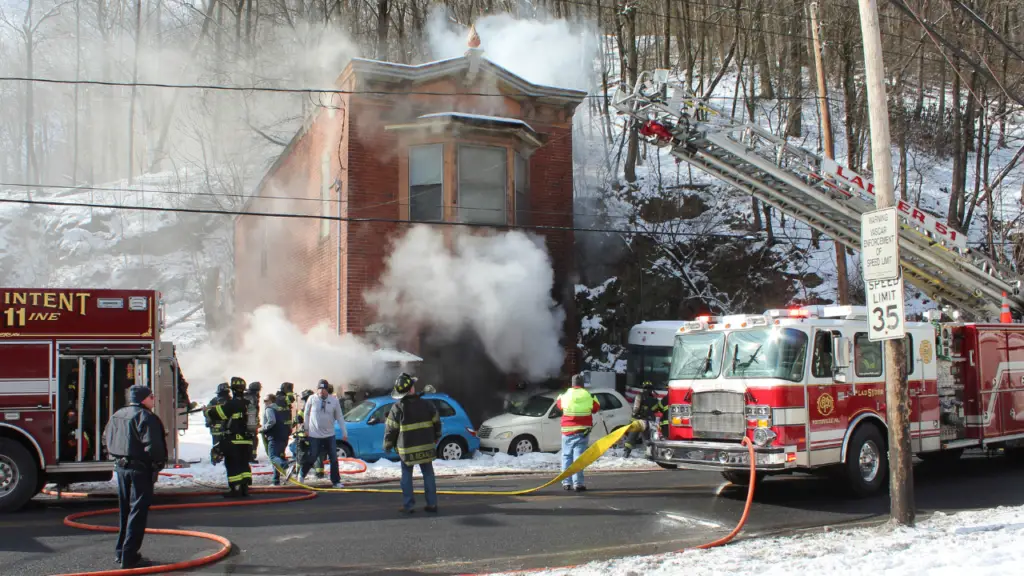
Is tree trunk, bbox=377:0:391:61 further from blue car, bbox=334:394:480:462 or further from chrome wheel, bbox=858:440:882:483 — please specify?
chrome wheel, bbox=858:440:882:483

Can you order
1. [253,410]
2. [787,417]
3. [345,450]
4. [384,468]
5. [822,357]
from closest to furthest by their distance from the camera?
[787,417]
[822,357]
[253,410]
[384,468]
[345,450]

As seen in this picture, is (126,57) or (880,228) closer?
(880,228)

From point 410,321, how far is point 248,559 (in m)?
10.4

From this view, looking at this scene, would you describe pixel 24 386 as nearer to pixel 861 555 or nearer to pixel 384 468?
pixel 384 468

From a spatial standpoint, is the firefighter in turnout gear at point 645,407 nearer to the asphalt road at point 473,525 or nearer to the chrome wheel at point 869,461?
the asphalt road at point 473,525

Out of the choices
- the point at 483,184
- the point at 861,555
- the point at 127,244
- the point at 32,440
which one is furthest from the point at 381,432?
the point at 127,244

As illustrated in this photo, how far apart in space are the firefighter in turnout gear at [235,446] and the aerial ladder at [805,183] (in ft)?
25.2

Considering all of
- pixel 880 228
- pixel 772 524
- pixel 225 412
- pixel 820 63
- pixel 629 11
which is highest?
pixel 629 11

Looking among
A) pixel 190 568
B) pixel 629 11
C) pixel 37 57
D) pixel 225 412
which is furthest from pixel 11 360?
pixel 37 57

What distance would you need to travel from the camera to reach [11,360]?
8.93 m

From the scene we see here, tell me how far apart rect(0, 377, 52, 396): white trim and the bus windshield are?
12406 mm

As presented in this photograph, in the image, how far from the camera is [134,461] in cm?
622

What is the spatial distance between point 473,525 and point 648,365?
11576 mm

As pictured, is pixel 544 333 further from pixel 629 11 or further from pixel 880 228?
pixel 629 11
